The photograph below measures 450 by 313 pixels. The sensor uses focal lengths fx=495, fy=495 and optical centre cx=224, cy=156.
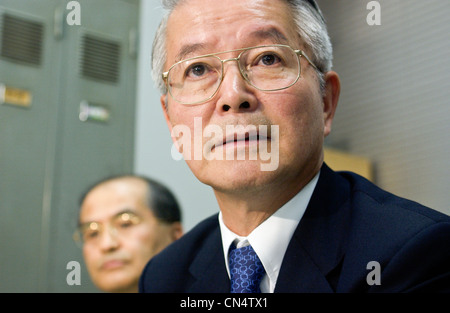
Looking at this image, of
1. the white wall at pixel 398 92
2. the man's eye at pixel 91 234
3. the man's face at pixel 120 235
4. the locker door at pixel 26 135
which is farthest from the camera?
the locker door at pixel 26 135

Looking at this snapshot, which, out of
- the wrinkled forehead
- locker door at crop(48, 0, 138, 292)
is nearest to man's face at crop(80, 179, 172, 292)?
locker door at crop(48, 0, 138, 292)

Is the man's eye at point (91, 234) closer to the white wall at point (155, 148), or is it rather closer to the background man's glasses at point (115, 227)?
the background man's glasses at point (115, 227)

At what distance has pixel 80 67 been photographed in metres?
2.09

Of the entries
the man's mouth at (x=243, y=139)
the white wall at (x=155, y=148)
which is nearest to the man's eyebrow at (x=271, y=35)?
the man's mouth at (x=243, y=139)

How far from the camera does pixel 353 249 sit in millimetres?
870

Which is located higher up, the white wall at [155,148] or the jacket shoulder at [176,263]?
the white wall at [155,148]

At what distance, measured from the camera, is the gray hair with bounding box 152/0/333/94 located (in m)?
1.02

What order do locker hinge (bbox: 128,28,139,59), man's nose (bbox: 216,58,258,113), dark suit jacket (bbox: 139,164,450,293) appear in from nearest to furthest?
dark suit jacket (bbox: 139,164,450,293) < man's nose (bbox: 216,58,258,113) < locker hinge (bbox: 128,28,139,59)

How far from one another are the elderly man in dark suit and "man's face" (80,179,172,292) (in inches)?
16.3

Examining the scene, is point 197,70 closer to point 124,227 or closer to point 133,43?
point 124,227

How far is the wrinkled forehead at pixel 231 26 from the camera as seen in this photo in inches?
37.8

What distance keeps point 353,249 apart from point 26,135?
1.51m

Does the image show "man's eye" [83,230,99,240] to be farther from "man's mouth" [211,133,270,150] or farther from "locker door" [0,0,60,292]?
"man's mouth" [211,133,270,150]
